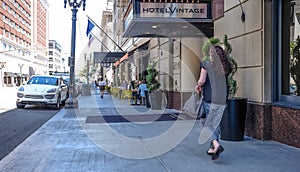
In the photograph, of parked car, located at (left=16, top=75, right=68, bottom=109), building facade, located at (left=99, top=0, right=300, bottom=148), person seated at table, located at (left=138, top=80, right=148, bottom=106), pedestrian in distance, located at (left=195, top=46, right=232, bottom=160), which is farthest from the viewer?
person seated at table, located at (left=138, top=80, right=148, bottom=106)

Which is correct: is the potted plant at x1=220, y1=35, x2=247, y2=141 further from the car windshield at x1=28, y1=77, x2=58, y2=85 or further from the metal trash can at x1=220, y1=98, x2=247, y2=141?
the car windshield at x1=28, y1=77, x2=58, y2=85

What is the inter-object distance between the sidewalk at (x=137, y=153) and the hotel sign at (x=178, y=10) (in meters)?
3.73

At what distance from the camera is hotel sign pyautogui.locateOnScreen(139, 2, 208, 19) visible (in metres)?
10.4

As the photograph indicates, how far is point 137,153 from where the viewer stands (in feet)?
19.9

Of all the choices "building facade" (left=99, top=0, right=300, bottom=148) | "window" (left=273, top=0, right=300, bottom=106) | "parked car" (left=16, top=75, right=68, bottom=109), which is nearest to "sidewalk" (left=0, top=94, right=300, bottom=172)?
"building facade" (left=99, top=0, right=300, bottom=148)

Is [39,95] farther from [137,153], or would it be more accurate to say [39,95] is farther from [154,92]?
[137,153]

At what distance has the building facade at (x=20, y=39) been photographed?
241 ft

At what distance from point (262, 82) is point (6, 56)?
74550 mm

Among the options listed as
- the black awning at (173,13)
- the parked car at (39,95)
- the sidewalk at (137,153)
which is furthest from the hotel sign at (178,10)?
the parked car at (39,95)

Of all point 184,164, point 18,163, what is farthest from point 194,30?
point 18,163

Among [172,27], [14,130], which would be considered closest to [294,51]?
[172,27]

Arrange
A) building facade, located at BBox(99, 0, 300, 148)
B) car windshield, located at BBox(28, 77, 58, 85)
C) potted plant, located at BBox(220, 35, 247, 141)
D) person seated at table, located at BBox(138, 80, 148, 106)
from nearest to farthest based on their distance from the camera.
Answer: building facade, located at BBox(99, 0, 300, 148), potted plant, located at BBox(220, 35, 247, 141), person seated at table, located at BBox(138, 80, 148, 106), car windshield, located at BBox(28, 77, 58, 85)

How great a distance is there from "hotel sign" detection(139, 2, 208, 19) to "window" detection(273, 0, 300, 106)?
3525 millimetres

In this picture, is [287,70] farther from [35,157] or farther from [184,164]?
[35,157]
